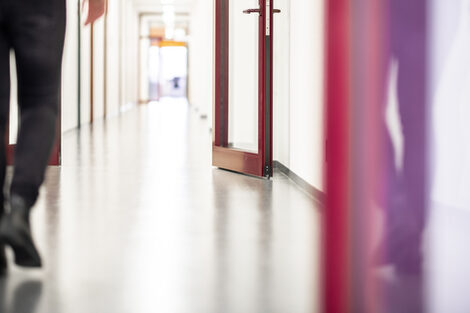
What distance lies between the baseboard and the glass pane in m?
0.46

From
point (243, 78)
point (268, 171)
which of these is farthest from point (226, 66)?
point (268, 171)

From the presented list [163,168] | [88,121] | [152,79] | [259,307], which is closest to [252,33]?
[163,168]

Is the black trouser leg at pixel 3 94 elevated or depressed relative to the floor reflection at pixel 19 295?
elevated

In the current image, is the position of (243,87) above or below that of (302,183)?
above

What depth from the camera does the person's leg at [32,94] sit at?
1620 mm

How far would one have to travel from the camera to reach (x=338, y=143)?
109 cm

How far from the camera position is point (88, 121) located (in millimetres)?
9852

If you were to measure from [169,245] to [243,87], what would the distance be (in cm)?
292

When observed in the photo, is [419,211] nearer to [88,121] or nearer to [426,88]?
[426,88]

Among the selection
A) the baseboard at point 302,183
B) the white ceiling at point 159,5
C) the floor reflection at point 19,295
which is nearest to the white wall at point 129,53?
the white ceiling at point 159,5

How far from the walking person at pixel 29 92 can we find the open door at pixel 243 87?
2.21m

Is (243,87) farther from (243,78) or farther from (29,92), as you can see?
(29,92)

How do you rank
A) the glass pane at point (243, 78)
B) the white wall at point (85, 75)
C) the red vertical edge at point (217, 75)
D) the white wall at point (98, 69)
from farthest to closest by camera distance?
the white wall at point (98, 69)
the white wall at point (85, 75)
the glass pane at point (243, 78)
the red vertical edge at point (217, 75)

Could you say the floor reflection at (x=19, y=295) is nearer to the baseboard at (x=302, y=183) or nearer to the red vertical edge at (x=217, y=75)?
the baseboard at (x=302, y=183)
